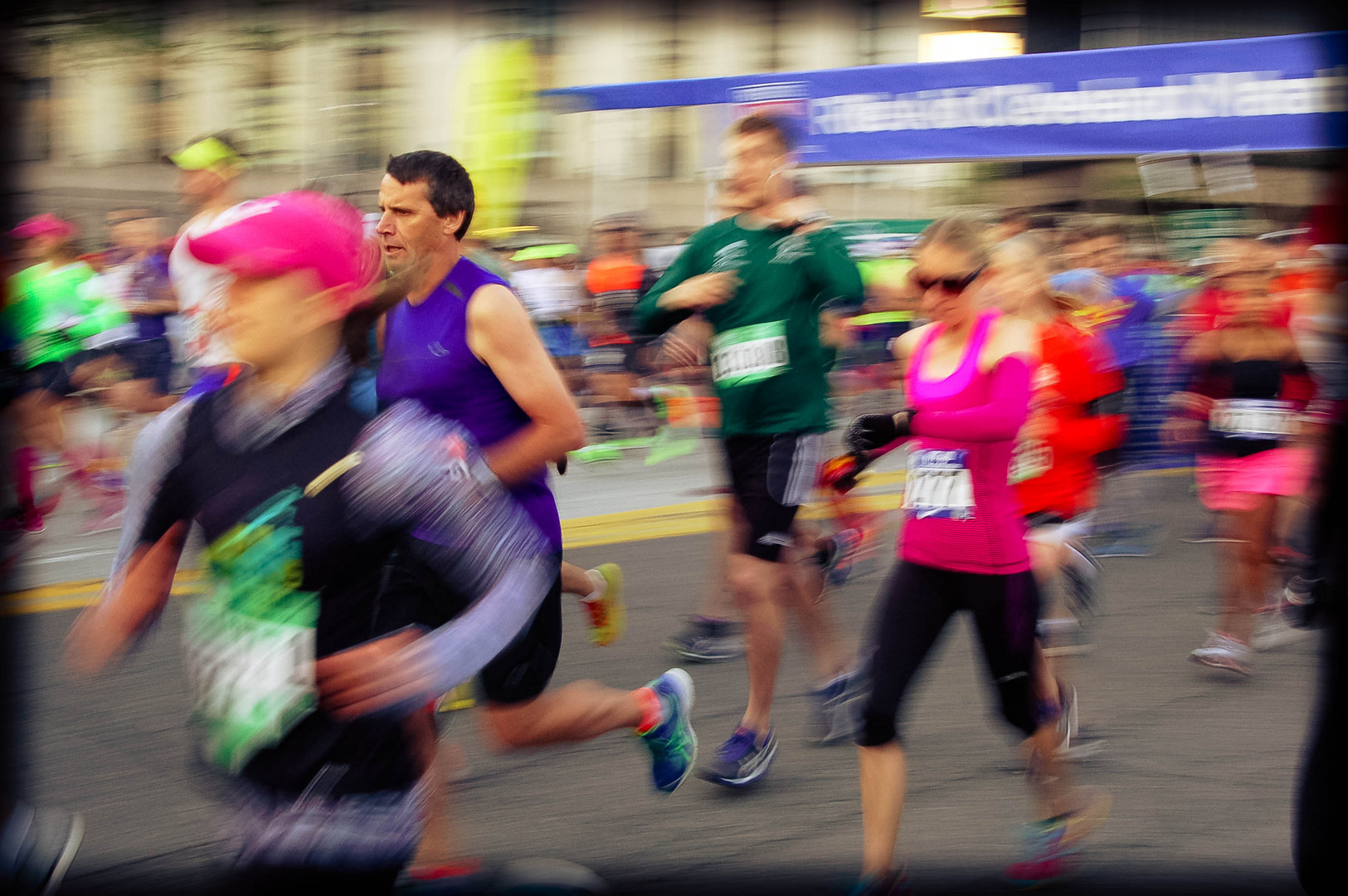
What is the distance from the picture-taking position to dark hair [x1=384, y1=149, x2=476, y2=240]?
139 inches

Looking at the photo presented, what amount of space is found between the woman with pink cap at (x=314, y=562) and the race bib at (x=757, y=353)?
105 inches

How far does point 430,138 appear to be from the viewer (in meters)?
31.8

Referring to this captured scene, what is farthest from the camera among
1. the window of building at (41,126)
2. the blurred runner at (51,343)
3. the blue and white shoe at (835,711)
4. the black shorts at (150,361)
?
the window of building at (41,126)

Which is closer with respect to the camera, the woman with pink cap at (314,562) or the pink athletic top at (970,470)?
the woman with pink cap at (314,562)

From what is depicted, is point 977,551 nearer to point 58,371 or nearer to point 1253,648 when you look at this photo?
point 1253,648

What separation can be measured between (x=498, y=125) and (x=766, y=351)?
12.3 ft

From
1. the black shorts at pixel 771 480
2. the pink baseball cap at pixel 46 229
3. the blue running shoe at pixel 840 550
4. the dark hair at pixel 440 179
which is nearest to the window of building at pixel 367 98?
the pink baseball cap at pixel 46 229

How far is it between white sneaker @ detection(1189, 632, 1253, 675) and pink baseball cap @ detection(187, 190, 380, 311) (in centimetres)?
483

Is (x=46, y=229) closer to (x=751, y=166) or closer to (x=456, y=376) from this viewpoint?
(x=751, y=166)

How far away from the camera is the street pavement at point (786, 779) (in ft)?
12.8

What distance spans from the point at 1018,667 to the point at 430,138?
29892 mm

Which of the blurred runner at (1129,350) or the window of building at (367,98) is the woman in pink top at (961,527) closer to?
the blurred runner at (1129,350)

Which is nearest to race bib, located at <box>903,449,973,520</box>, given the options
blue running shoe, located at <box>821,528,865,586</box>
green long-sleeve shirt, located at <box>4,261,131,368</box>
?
blue running shoe, located at <box>821,528,865,586</box>

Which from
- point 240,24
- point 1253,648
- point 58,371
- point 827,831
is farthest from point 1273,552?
point 240,24
